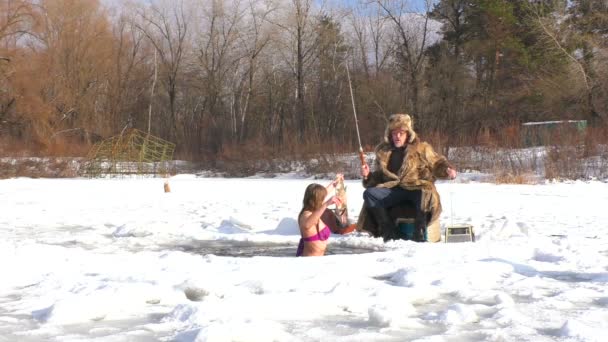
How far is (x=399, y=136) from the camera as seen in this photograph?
7.21 m

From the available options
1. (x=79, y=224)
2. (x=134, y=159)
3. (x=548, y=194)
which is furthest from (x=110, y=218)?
(x=134, y=159)

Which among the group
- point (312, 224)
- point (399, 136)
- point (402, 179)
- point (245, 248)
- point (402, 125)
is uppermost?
point (402, 125)

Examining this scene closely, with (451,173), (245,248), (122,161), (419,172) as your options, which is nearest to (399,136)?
(419,172)

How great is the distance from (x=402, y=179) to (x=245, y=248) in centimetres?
188

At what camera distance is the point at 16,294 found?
4.44 metres

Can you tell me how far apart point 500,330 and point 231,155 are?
1106 inches

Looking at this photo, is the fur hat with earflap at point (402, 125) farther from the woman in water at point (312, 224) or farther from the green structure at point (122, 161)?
the green structure at point (122, 161)

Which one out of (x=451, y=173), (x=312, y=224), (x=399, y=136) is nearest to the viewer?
(x=312, y=224)

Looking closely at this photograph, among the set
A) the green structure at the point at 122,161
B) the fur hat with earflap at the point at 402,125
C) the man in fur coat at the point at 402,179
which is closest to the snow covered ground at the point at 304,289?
the man in fur coat at the point at 402,179

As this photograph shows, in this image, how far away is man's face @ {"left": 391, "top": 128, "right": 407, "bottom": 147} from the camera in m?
7.20

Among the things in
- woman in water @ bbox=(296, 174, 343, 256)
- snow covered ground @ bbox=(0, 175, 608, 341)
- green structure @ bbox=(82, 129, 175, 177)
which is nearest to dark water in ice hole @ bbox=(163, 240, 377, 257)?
snow covered ground @ bbox=(0, 175, 608, 341)

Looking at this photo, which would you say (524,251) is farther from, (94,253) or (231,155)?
A: (231,155)

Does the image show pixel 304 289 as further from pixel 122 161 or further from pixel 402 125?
pixel 122 161

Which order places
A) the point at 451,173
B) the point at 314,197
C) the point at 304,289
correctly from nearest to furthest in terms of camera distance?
the point at 304,289 < the point at 314,197 < the point at 451,173
